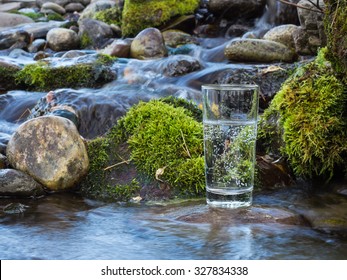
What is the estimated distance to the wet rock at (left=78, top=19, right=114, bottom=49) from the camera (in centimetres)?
1309

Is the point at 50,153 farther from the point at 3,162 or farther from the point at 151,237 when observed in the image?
the point at 151,237

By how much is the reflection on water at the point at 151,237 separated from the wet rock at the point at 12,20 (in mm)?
14403

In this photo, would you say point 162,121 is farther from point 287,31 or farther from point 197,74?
point 287,31

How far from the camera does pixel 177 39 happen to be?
1266cm

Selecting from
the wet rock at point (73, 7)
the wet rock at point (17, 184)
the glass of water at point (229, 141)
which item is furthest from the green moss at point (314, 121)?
the wet rock at point (73, 7)

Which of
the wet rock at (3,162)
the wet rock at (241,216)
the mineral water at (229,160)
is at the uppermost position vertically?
the mineral water at (229,160)

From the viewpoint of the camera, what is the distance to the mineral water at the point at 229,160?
12.3ft

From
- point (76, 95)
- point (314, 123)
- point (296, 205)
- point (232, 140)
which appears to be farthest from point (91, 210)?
point (76, 95)

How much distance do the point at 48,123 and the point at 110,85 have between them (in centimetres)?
424

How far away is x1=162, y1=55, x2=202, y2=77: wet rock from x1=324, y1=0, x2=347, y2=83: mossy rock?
4762mm

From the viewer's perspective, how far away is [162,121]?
15.8 feet

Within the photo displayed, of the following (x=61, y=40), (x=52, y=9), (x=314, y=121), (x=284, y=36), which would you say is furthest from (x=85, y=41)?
(x=314, y=121)

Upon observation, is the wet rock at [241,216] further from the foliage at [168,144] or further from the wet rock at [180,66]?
the wet rock at [180,66]

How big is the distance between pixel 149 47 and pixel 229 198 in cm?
715
